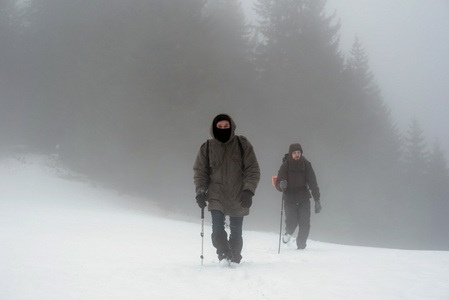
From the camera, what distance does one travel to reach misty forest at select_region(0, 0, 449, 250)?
21.2 metres

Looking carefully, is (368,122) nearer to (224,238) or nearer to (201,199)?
(224,238)

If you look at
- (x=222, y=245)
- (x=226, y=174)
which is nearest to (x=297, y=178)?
(x=226, y=174)

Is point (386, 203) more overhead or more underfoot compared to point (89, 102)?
more underfoot

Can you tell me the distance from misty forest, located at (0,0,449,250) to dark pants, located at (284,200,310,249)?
12.8m

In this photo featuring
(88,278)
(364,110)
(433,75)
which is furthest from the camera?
(433,75)

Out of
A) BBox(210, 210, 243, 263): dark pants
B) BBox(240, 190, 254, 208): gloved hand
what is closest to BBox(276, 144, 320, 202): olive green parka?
BBox(210, 210, 243, 263): dark pants

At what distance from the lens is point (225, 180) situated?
5.82 meters

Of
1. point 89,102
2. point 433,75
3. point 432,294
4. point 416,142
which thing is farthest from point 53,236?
point 433,75

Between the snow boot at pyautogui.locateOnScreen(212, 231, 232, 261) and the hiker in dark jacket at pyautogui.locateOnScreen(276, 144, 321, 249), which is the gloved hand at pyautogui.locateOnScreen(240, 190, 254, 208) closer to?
the snow boot at pyautogui.locateOnScreen(212, 231, 232, 261)

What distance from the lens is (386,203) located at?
27.7 meters

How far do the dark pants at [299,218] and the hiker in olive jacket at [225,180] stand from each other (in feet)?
10.9

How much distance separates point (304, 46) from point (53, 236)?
20.5m

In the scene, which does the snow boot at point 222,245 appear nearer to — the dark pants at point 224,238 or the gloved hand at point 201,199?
the dark pants at point 224,238

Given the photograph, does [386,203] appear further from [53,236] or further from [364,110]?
[53,236]
